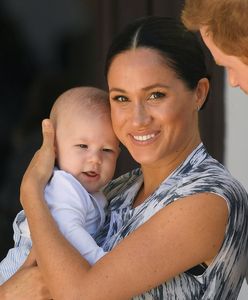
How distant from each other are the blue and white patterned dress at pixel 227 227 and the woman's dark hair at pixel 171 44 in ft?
0.92

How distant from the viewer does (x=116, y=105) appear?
10.5 ft

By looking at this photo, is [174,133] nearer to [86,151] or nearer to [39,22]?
[86,151]

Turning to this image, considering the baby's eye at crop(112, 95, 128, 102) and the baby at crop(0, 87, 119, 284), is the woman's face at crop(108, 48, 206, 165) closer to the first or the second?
the baby's eye at crop(112, 95, 128, 102)

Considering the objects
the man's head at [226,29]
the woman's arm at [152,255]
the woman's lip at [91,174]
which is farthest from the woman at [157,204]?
the man's head at [226,29]

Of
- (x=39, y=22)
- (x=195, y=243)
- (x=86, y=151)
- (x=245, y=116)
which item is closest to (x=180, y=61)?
(x=86, y=151)

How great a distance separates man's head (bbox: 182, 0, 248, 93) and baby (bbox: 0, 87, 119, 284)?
71 centimetres

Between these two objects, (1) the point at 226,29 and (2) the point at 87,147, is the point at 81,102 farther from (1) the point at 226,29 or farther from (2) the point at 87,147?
(1) the point at 226,29

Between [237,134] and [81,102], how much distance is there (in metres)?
1.72

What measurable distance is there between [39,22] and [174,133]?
6.97 ft

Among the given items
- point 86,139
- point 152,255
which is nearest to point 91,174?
point 86,139

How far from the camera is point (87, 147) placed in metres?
3.30

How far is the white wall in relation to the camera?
15.9ft

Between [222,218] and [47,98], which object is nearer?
[222,218]

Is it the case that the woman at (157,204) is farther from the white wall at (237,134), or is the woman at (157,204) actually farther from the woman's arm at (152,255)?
the white wall at (237,134)
